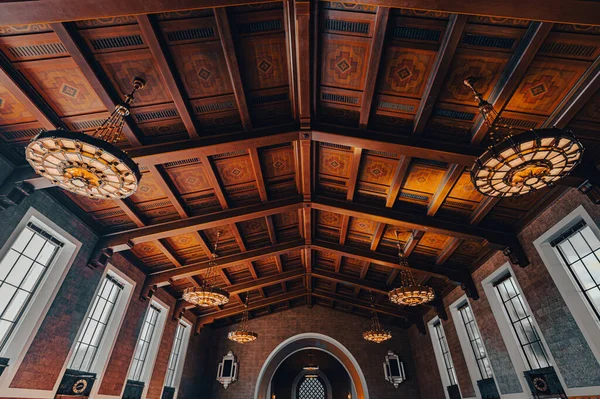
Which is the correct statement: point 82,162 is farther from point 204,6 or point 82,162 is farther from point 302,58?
point 302,58

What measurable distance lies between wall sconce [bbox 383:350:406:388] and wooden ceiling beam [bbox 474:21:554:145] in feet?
37.8

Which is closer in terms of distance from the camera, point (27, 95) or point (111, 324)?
point (27, 95)

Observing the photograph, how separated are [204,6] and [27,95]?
2.85 m

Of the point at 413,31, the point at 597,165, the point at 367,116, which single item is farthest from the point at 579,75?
the point at 367,116

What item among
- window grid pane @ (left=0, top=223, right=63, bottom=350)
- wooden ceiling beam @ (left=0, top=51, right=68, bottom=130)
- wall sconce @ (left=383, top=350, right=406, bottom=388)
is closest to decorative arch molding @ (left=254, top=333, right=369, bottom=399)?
wall sconce @ (left=383, top=350, right=406, bottom=388)

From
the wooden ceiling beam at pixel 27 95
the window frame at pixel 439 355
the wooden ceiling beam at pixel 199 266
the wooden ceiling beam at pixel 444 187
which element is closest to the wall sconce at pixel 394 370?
the window frame at pixel 439 355

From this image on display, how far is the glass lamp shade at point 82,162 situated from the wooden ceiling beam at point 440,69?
393 cm

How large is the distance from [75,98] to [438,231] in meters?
7.07

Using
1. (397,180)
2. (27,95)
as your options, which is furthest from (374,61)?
(27,95)

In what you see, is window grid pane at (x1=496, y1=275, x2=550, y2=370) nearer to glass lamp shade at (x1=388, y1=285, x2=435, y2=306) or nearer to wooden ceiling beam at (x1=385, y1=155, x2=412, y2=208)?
glass lamp shade at (x1=388, y1=285, x2=435, y2=306)

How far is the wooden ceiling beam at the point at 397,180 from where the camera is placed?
16.8ft

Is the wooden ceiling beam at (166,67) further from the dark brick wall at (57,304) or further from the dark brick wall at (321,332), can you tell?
the dark brick wall at (321,332)

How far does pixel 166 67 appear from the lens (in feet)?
12.0

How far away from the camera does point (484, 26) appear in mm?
3178
